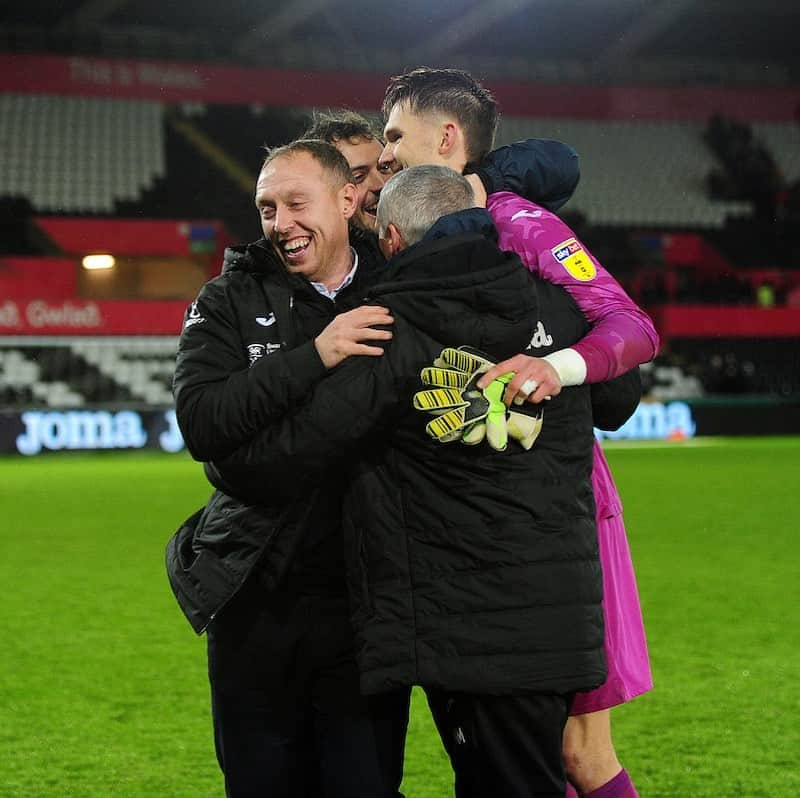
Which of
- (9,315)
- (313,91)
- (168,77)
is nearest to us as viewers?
(9,315)

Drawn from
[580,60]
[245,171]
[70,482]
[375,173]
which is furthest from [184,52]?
[375,173]

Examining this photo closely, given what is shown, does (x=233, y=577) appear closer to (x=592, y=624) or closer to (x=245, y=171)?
(x=592, y=624)

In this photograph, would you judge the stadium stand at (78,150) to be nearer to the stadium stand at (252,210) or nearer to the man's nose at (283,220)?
the stadium stand at (252,210)

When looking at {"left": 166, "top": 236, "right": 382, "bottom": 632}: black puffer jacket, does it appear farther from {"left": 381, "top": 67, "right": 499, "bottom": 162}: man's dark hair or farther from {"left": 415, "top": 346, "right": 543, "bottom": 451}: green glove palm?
{"left": 381, "top": 67, "right": 499, "bottom": 162}: man's dark hair

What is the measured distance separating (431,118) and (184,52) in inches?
887

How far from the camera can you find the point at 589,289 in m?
2.33

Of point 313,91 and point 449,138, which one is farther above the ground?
point 313,91

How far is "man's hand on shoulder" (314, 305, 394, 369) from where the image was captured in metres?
2.12

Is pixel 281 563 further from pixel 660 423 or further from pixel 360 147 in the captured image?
pixel 660 423

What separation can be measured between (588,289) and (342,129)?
0.95 metres

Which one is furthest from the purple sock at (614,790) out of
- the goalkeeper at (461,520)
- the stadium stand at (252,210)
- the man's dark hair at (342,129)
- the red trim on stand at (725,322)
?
the red trim on stand at (725,322)

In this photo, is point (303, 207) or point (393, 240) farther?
point (303, 207)

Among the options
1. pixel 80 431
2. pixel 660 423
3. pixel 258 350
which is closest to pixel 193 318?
pixel 258 350

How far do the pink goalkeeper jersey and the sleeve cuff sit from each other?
0.02 m
